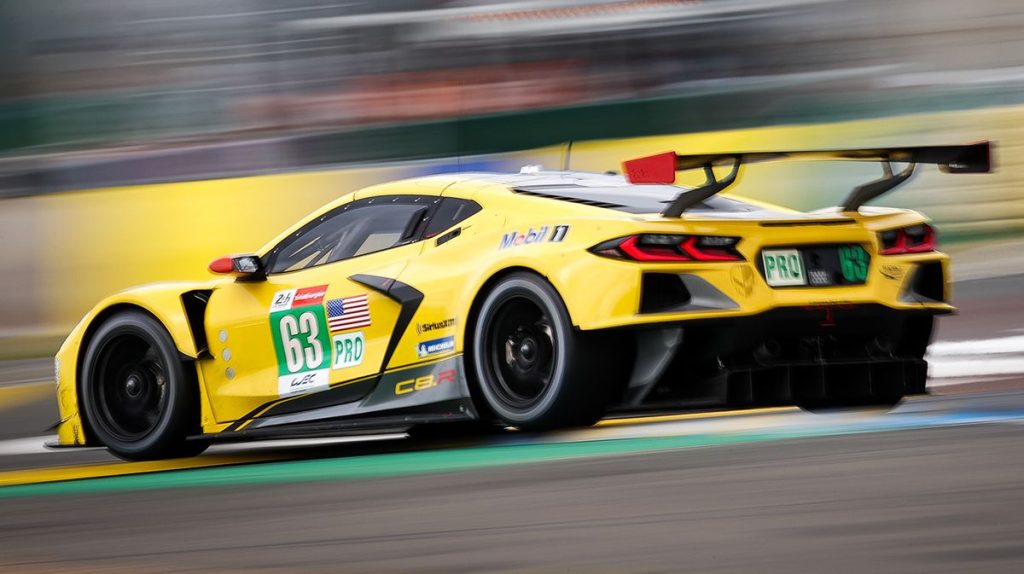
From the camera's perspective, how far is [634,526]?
4.38 metres

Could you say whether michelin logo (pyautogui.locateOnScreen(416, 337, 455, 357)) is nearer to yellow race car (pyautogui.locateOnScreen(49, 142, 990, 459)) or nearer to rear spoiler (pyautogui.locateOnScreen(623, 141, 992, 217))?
yellow race car (pyautogui.locateOnScreen(49, 142, 990, 459))

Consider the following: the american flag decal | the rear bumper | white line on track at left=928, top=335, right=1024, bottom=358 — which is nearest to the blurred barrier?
white line on track at left=928, top=335, right=1024, bottom=358

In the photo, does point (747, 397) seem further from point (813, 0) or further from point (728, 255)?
point (813, 0)

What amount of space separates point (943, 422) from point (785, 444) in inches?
34.2

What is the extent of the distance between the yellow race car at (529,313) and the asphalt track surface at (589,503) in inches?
8.9

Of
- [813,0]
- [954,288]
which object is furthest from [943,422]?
[813,0]

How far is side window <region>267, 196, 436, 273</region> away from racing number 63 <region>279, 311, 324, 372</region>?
1.00 ft

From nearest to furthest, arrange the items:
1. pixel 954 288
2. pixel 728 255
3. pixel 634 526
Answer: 1. pixel 634 526
2. pixel 728 255
3. pixel 954 288

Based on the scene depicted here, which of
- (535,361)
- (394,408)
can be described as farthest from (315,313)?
(535,361)

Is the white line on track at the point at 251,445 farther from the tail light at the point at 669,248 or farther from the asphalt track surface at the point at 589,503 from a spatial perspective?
the tail light at the point at 669,248

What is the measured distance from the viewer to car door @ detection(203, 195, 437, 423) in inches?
284

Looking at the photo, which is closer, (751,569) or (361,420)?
(751,569)

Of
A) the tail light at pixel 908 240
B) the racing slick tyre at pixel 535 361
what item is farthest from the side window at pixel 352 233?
the tail light at pixel 908 240

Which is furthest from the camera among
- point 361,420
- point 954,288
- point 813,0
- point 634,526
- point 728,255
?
point 813,0
